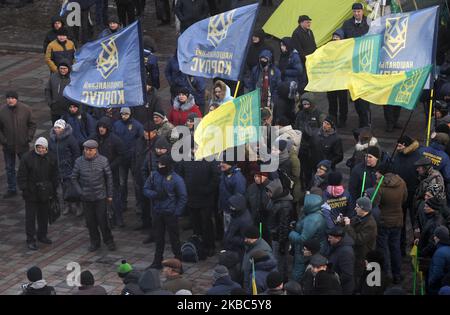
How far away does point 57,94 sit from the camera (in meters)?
21.5

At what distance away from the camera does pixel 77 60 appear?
1841 cm

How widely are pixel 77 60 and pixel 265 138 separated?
2.90 meters

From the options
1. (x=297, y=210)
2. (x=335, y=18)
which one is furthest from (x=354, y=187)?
(x=335, y=18)

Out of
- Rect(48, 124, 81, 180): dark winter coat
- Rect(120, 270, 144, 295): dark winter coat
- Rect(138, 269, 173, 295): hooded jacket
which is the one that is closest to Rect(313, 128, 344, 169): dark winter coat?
Rect(48, 124, 81, 180): dark winter coat

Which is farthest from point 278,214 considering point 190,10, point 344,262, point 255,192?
point 190,10

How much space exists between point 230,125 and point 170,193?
1.37 m

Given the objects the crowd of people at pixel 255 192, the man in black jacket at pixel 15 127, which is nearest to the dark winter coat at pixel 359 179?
the crowd of people at pixel 255 192

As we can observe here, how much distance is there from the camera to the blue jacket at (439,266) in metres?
15.4

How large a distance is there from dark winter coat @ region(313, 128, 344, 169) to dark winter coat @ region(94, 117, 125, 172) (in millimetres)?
2886

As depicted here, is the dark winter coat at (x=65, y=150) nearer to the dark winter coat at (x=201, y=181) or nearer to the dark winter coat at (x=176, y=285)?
the dark winter coat at (x=201, y=181)

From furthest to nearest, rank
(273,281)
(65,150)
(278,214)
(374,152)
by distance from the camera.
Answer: (65,150) < (374,152) < (278,214) < (273,281)

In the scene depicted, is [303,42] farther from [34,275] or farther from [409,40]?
[34,275]
